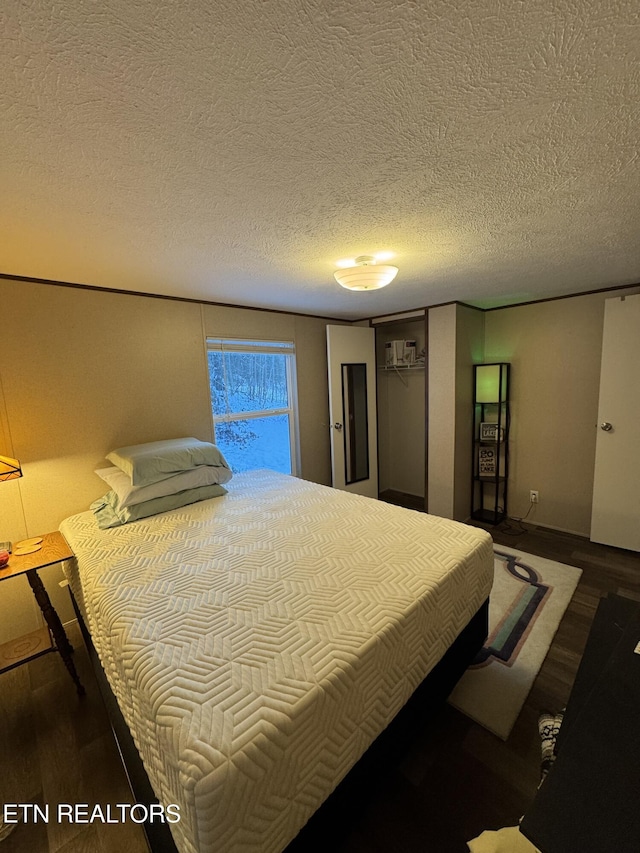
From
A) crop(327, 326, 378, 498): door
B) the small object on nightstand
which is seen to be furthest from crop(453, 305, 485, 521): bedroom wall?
the small object on nightstand

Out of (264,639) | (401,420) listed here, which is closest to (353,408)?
(401,420)

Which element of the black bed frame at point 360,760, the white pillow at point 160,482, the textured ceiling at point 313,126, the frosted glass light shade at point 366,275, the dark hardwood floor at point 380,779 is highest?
the textured ceiling at point 313,126


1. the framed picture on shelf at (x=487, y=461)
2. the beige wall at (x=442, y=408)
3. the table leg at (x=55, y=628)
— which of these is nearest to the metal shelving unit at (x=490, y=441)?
the framed picture on shelf at (x=487, y=461)

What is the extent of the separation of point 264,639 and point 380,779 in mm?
761

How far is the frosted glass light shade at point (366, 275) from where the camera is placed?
6.10ft

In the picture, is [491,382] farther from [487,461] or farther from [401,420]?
[401,420]

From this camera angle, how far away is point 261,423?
134 inches

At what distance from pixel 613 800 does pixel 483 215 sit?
1.90 m

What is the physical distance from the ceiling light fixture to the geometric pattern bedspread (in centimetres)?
136

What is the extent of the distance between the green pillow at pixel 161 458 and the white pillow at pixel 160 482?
0.03 meters

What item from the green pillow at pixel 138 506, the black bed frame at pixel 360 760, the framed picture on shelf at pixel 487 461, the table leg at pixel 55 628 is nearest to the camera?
the black bed frame at pixel 360 760

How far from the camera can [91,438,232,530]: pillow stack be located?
6.88 feet

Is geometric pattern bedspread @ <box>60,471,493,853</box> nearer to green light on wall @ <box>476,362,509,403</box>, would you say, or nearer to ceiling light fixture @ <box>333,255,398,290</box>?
ceiling light fixture @ <box>333,255,398,290</box>

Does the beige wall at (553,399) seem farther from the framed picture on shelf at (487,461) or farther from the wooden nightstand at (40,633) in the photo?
the wooden nightstand at (40,633)
